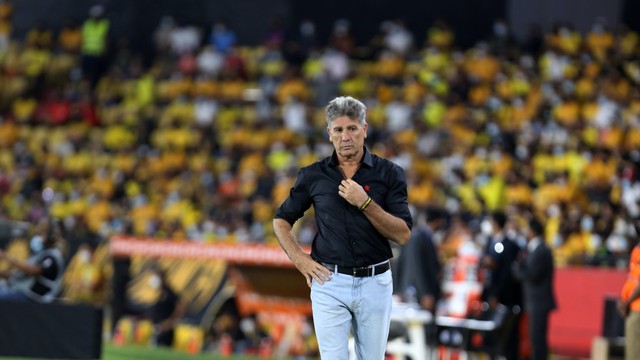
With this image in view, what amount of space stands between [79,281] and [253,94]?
8817 millimetres

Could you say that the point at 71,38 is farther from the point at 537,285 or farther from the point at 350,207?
the point at 350,207

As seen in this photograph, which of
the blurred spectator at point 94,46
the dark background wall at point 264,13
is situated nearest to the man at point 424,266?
the dark background wall at point 264,13

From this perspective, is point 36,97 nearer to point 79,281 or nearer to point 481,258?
point 79,281

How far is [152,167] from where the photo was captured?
27047 mm

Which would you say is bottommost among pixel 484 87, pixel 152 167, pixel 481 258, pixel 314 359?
pixel 314 359

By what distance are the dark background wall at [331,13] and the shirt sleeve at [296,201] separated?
64.1 ft

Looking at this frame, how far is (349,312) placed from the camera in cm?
712

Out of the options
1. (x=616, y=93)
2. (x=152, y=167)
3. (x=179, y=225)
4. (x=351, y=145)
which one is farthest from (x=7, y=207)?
(x=351, y=145)

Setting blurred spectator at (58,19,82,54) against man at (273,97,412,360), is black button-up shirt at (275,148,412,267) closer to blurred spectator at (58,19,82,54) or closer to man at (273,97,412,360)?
man at (273,97,412,360)

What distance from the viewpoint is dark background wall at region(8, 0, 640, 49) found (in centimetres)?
2606

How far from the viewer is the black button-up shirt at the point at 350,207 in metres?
7.04

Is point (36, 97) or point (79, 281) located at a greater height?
point (36, 97)

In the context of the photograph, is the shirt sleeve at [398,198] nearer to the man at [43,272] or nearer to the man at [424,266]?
the man at [43,272]

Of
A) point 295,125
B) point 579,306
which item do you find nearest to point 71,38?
point 295,125
